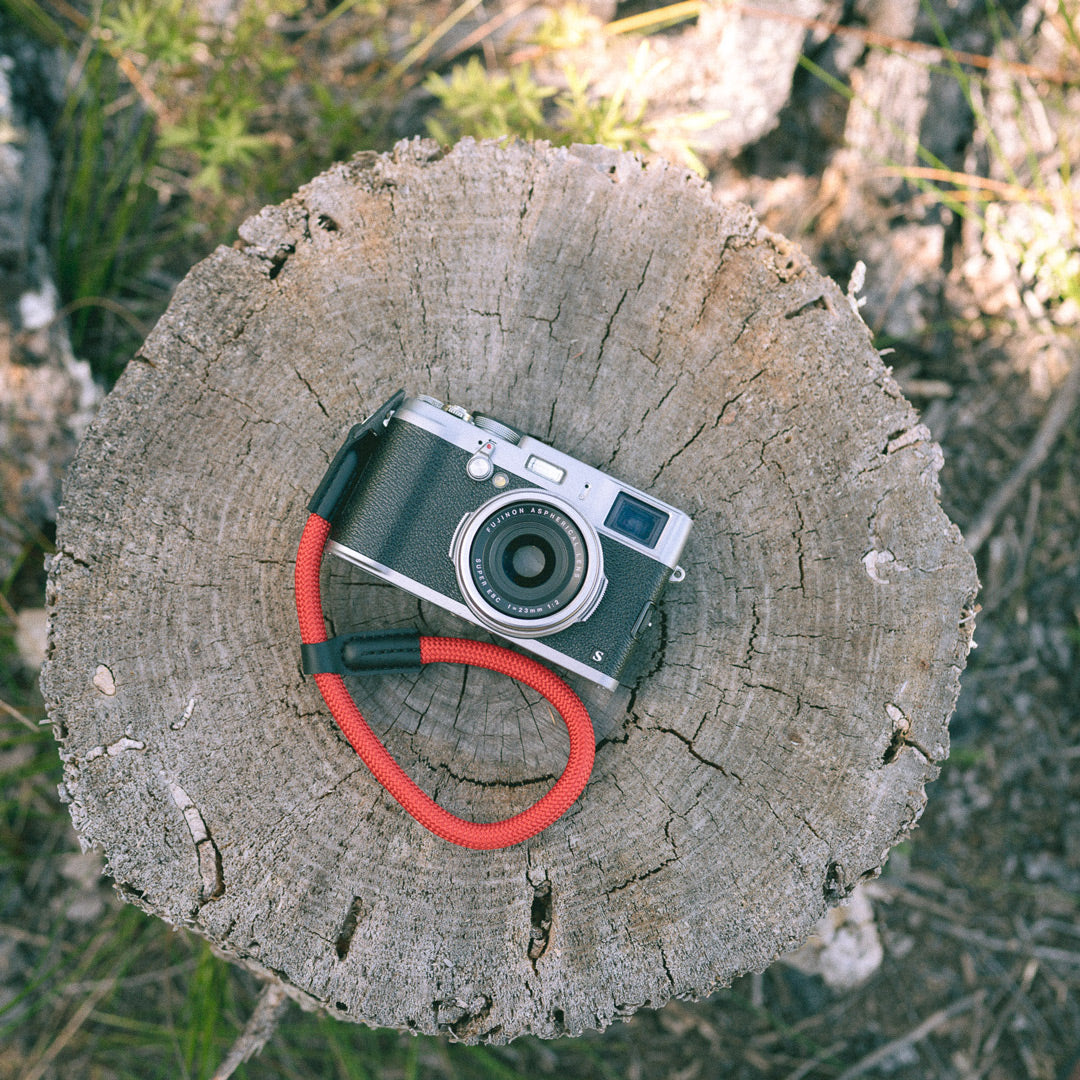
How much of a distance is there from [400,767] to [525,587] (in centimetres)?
49

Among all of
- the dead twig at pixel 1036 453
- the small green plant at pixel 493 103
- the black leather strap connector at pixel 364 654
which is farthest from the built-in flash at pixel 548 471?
the dead twig at pixel 1036 453

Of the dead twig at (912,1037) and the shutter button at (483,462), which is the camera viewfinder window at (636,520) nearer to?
the shutter button at (483,462)

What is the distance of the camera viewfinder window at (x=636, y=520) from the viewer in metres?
1.81

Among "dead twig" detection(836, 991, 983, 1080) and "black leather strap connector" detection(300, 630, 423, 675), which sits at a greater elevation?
"black leather strap connector" detection(300, 630, 423, 675)

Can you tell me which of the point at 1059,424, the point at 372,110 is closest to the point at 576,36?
the point at 372,110

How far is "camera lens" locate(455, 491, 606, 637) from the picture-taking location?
1783 millimetres

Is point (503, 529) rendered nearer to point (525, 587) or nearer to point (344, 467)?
point (525, 587)

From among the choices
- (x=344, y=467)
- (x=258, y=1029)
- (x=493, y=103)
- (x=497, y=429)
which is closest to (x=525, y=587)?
(x=497, y=429)

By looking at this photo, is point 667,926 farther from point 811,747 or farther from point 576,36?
point 576,36

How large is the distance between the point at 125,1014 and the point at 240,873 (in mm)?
1674

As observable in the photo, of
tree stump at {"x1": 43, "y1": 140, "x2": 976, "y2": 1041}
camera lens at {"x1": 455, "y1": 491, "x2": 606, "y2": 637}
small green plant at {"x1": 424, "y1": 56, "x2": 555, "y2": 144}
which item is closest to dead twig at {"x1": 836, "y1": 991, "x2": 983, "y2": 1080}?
tree stump at {"x1": 43, "y1": 140, "x2": 976, "y2": 1041}

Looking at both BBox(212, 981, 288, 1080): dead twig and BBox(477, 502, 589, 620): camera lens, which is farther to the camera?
BBox(212, 981, 288, 1080): dead twig

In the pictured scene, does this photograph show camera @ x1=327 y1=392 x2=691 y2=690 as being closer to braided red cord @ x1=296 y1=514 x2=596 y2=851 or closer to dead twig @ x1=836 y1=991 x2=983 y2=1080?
braided red cord @ x1=296 y1=514 x2=596 y2=851

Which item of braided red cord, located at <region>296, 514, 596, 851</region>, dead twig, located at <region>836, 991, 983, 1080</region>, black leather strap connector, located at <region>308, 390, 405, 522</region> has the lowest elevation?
dead twig, located at <region>836, 991, 983, 1080</region>
